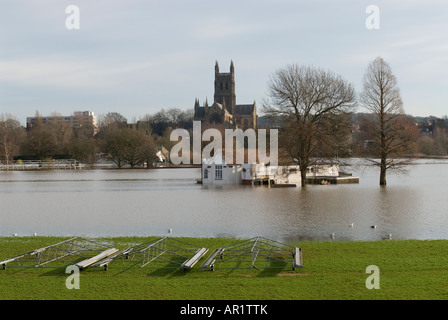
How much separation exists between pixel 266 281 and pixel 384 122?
123 ft

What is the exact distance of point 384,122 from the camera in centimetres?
4488

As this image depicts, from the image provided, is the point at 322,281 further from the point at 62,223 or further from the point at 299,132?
the point at 299,132

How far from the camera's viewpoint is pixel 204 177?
167 ft

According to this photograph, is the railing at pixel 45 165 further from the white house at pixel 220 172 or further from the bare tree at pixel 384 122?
the bare tree at pixel 384 122

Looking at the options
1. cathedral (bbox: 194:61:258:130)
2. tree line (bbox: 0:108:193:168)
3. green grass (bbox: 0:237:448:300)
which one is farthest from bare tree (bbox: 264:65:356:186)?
cathedral (bbox: 194:61:258:130)

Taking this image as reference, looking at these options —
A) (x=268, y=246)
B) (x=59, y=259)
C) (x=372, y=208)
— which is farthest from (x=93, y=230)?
(x=372, y=208)

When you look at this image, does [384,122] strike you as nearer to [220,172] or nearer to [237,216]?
[220,172]

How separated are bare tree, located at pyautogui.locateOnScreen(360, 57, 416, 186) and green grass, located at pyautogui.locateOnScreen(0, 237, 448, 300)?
105 ft

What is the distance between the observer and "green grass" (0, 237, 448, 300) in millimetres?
9758

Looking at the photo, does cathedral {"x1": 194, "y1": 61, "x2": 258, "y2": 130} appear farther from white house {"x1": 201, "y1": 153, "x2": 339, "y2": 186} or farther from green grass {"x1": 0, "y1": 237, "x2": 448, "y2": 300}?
green grass {"x1": 0, "y1": 237, "x2": 448, "y2": 300}

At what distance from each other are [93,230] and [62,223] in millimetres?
3400

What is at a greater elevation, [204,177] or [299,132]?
[299,132]
